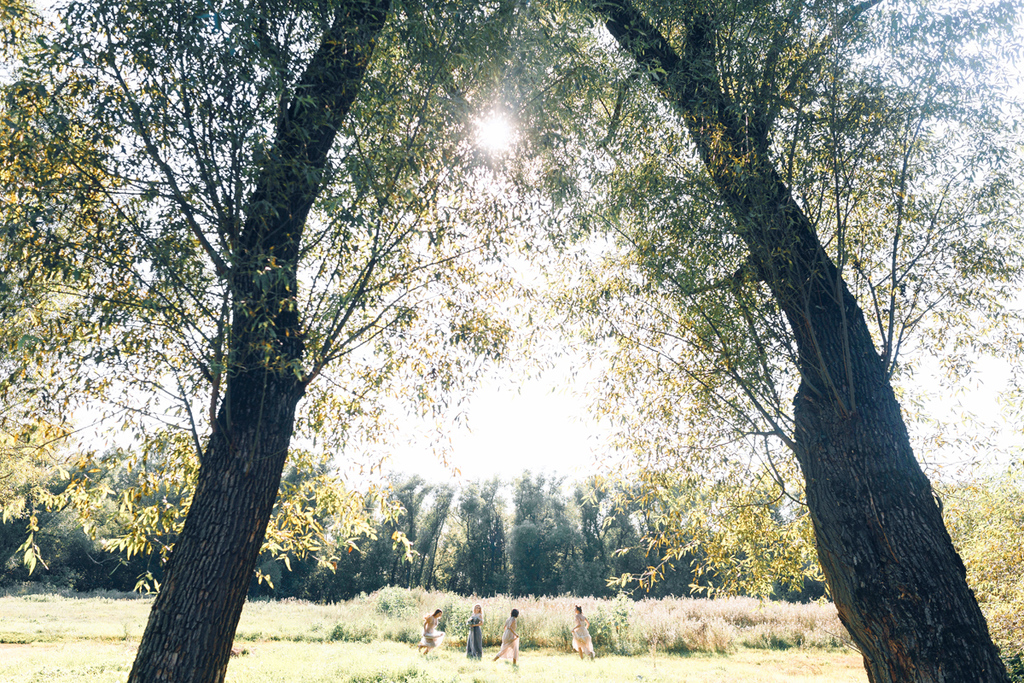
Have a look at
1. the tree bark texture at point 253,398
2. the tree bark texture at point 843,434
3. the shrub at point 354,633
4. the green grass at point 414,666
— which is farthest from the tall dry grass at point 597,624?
the tree bark texture at point 253,398

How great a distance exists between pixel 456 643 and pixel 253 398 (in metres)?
14.2

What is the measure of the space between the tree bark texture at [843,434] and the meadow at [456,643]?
18.7 feet

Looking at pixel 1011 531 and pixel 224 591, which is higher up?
pixel 1011 531

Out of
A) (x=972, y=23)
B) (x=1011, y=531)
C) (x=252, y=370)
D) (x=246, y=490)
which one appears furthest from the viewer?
(x=1011, y=531)

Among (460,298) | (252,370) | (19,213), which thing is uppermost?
(460,298)

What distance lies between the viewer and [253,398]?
3.66 metres

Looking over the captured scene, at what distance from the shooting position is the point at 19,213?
3.38 meters

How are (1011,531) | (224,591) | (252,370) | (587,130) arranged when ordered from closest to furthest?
(224,591) → (252,370) → (587,130) → (1011,531)

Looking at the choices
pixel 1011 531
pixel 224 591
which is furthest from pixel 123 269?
pixel 1011 531

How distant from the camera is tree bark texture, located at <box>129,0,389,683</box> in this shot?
312cm

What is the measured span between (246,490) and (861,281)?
622cm

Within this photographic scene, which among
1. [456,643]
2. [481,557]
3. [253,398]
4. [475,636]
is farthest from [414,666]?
[481,557]

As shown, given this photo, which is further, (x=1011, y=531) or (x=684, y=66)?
(x=1011, y=531)

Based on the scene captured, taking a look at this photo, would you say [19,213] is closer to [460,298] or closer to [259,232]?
[259,232]
